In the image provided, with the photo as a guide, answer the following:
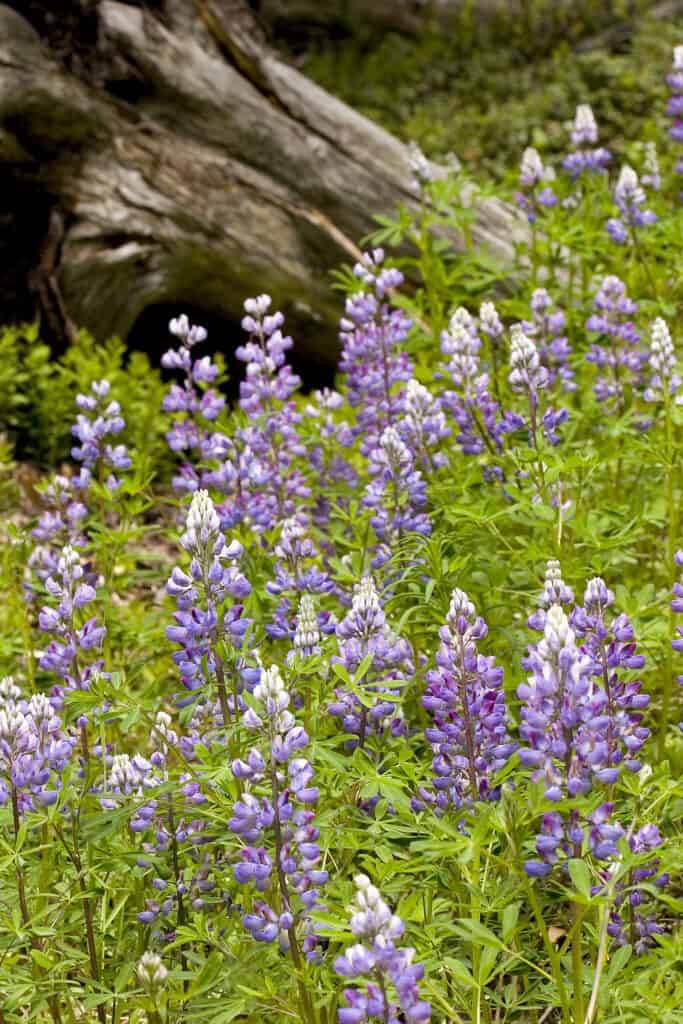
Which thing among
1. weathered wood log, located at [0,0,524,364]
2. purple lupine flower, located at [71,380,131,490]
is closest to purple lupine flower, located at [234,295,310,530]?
purple lupine flower, located at [71,380,131,490]

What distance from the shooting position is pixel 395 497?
10.4ft

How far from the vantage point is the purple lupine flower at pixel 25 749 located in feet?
8.07

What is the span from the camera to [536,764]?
A: 1.94 m

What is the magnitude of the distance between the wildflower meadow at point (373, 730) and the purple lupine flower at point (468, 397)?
11mm

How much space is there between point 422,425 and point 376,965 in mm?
1873

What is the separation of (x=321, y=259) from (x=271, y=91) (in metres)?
0.96

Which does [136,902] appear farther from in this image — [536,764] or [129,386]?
[129,386]

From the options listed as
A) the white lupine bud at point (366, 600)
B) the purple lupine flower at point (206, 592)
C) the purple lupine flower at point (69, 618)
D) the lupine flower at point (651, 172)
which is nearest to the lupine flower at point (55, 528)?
the purple lupine flower at point (69, 618)

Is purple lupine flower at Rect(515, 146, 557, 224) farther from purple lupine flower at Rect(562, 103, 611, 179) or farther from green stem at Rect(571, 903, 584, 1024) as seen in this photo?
green stem at Rect(571, 903, 584, 1024)

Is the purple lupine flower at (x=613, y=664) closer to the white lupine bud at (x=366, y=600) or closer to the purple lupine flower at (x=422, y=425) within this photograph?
the white lupine bud at (x=366, y=600)

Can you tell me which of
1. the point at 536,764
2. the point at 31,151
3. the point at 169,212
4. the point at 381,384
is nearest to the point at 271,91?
the point at 169,212

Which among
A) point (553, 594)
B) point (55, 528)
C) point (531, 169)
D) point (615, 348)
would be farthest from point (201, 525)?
point (531, 169)

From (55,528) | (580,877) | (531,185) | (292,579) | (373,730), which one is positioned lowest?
(55,528)

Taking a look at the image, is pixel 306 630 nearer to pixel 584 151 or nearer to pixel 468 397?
pixel 468 397
